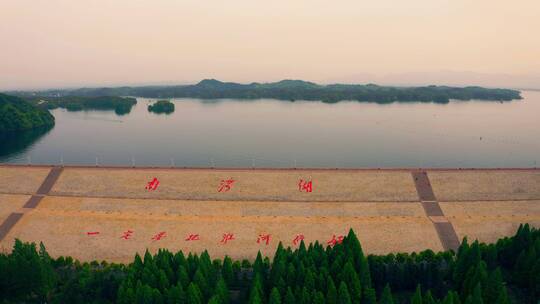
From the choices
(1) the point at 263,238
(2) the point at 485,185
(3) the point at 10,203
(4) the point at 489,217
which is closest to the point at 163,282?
(1) the point at 263,238

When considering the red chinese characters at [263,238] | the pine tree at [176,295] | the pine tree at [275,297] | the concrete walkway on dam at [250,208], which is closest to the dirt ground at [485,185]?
the concrete walkway on dam at [250,208]

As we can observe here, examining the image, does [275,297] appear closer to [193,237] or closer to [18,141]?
[193,237]

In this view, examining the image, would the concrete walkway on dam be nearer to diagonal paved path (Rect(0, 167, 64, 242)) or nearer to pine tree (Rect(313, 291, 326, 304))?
diagonal paved path (Rect(0, 167, 64, 242))

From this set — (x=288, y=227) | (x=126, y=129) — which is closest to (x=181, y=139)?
(x=126, y=129)

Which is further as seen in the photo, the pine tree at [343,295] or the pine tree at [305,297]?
the pine tree at [305,297]

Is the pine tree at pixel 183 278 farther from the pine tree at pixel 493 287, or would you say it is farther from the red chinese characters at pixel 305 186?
the red chinese characters at pixel 305 186
